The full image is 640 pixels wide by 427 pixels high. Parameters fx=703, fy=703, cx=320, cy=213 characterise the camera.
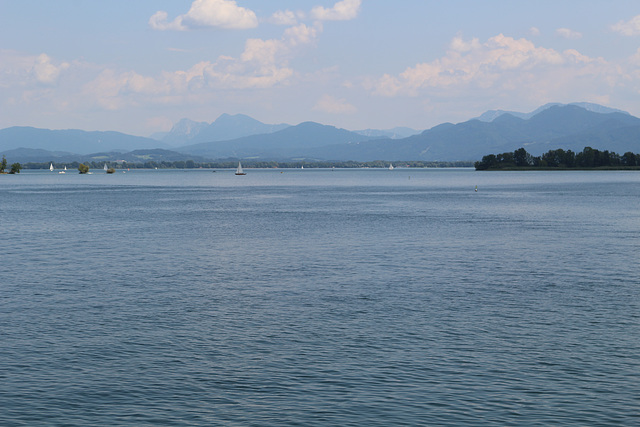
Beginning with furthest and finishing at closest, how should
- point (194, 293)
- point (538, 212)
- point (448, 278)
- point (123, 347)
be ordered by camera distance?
point (538, 212) → point (448, 278) → point (194, 293) → point (123, 347)

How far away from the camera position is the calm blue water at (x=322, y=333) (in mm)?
28422

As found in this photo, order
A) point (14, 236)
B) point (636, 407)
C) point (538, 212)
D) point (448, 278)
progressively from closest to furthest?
point (636, 407) → point (448, 278) → point (14, 236) → point (538, 212)

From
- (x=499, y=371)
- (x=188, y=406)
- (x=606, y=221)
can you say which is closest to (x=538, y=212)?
(x=606, y=221)

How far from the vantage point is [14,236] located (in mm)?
96750

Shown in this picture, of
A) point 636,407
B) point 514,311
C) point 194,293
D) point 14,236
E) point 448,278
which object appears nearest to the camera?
point 636,407

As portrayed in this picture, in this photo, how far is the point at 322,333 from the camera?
39.8 meters

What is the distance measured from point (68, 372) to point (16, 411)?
15.8 ft

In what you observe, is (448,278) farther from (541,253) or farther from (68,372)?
(68,372)

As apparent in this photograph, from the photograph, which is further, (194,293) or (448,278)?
(448,278)

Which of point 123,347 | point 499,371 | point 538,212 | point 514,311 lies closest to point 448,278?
point 514,311

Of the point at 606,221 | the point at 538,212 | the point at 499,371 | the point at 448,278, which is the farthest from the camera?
the point at 538,212

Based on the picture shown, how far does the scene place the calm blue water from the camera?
2842 centimetres

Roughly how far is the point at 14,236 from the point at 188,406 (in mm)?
77689

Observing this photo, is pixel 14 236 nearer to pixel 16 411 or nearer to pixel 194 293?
pixel 194 293
